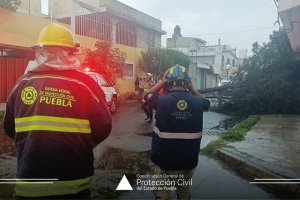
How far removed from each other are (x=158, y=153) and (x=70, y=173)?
981 mm

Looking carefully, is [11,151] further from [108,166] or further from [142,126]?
[142,126]

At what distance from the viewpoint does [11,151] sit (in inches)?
218

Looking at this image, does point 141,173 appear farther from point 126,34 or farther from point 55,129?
point 126,34

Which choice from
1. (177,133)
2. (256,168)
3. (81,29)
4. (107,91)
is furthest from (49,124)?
(81,29)

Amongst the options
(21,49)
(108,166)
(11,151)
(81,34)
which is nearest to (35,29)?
(21,49)

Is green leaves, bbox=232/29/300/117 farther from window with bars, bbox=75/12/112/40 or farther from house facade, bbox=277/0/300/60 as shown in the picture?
window with bars, bbox=75/12/112/40

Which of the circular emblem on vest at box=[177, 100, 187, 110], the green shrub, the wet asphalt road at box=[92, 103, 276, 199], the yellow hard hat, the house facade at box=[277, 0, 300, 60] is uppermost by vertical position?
the house facade at box=[277, 0, 300, 60]

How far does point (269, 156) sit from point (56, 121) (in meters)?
4.40

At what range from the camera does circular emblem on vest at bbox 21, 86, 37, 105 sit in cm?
169

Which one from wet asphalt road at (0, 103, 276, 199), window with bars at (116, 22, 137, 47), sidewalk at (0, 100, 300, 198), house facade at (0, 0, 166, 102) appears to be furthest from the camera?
window with bars at (116, 22, 137, 47)

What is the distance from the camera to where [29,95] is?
5.57ft

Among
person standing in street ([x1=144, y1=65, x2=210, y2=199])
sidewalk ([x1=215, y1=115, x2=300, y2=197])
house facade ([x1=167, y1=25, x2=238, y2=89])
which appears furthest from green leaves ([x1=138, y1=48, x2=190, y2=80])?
person standing in street ([x1=144, y1=65, x2=210, y2=199])

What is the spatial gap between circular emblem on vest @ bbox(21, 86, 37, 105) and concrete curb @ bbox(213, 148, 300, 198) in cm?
340

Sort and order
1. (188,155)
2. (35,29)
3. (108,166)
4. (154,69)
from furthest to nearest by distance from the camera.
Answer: (154,69) → (35,29) → (108,166) → (188,155)
